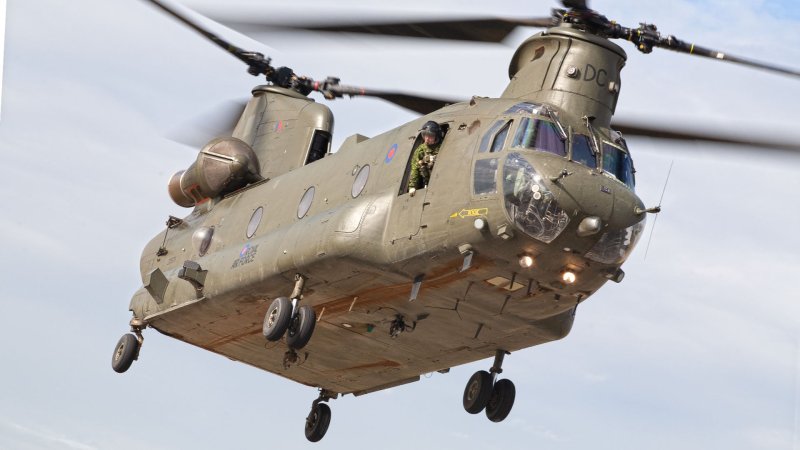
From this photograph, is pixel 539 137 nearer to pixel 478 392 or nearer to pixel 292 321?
pixel 292 321

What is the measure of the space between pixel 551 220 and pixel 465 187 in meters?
1.50

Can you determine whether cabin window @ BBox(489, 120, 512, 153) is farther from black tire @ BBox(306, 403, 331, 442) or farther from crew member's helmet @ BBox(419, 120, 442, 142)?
black tire @ BBox(306, 403, 331, 442)

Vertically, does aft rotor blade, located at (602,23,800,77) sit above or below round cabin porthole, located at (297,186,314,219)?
above

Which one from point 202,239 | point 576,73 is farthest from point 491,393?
point 202,239

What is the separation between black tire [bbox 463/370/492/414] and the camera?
25047mm

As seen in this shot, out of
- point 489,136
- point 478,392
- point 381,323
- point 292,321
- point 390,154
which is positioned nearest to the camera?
point 489,136

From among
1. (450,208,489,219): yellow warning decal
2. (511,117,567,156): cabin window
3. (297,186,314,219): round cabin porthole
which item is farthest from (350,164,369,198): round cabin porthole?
(511,117,567,156): cabin window

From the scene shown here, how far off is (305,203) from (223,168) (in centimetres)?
404

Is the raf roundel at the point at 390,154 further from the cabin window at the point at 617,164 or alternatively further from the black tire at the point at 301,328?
the cabin window at the point at 617,164

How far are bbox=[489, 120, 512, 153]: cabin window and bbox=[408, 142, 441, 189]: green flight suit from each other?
127 cm

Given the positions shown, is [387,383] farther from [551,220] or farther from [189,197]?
[551,220]

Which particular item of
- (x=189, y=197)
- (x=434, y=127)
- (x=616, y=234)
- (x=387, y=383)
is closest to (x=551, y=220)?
(x=616, y=234)

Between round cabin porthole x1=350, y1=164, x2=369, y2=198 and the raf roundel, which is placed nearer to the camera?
the raf roundel

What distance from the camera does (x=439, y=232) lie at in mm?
21750
